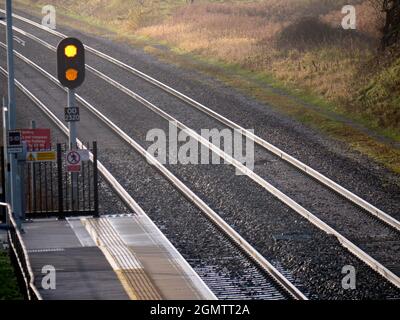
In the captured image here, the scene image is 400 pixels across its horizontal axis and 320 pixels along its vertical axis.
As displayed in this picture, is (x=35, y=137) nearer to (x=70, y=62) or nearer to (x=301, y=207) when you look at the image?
(x=70, y=62)

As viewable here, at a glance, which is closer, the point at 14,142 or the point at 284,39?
the point at 14,142

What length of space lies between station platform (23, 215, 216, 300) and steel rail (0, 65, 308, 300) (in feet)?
4.14

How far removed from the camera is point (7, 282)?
14.0m

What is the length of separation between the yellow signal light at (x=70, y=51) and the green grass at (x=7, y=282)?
4395 millimetres

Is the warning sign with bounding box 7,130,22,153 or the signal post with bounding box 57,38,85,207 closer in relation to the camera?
the warning sign with bounding box 7,130,22,153

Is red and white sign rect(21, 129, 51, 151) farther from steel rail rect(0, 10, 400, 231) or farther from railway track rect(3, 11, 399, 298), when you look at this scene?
steel rail rect(0, 10, 400, 231)

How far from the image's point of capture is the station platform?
13305mm

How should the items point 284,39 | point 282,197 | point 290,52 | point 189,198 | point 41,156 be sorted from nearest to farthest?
point 41,156
point 282,197
point 189,198
point 290,52
point 284,39

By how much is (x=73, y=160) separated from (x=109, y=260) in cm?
380

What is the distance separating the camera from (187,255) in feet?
→ 52.0

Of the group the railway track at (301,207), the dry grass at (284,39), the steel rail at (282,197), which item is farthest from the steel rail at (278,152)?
the dry grass at (284,39)

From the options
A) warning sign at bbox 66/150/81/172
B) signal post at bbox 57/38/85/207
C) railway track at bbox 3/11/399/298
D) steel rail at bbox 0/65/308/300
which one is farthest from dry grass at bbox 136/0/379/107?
signal post at bbox 57/38/85/207

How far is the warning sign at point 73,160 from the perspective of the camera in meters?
18.2

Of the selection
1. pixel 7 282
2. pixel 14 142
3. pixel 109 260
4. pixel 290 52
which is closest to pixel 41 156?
pixel 14 142
